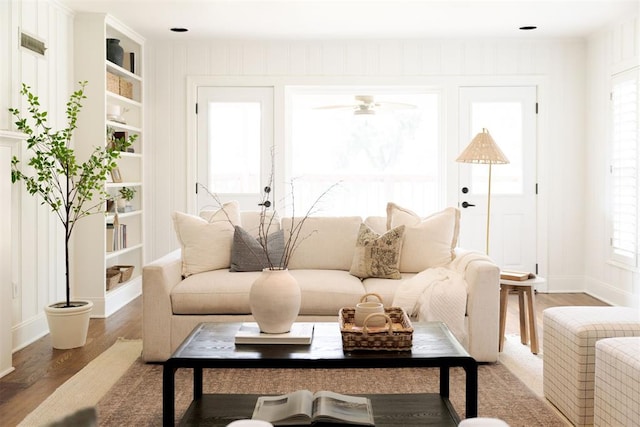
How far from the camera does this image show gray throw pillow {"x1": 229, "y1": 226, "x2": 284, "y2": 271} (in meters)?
4.37

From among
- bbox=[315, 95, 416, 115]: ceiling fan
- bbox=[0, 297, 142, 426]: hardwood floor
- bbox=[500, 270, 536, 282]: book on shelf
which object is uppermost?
bbox=[315, 95, 416, 115]: ceiling fan

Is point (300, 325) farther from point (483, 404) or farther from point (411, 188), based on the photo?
point (411, 188)

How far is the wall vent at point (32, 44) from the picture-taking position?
447cm

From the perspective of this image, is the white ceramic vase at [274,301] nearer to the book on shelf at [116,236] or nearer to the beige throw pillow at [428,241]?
the beige throw pillow at [428,241]

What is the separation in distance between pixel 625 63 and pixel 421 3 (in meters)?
1.92

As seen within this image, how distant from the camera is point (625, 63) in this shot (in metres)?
5.61

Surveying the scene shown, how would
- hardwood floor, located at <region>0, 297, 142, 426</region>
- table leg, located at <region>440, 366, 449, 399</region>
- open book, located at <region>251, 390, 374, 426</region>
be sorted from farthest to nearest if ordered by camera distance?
hardwood floor, located at <region>0, 297, 142, 426</region>
table leg, located at <region>440, 366, 449, 399</region>
open book, located at <region>251, 390, 374, 426</region>

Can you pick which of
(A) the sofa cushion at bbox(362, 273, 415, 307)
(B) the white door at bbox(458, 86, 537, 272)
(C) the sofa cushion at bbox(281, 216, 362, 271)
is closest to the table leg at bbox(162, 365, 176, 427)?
(A) the sofa cushion at bbox(362, 273, 415, 307)

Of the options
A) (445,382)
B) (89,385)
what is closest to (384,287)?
(445,382)

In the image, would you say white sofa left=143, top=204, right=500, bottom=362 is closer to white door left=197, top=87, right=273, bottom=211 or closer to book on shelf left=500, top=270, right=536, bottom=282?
book on shelf left=500, top=270, right=536, bottom=282

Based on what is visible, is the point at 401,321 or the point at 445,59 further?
the point at 445,59

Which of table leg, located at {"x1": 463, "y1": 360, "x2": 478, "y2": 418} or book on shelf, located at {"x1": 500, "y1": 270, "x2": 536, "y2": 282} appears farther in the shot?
book on shelf, located at {"x1": 500, "y1": 270, "x2": 536, "y2": 282}

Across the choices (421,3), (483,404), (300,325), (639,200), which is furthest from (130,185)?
(639,200)

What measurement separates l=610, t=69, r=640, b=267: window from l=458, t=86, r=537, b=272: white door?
0.86 meters
